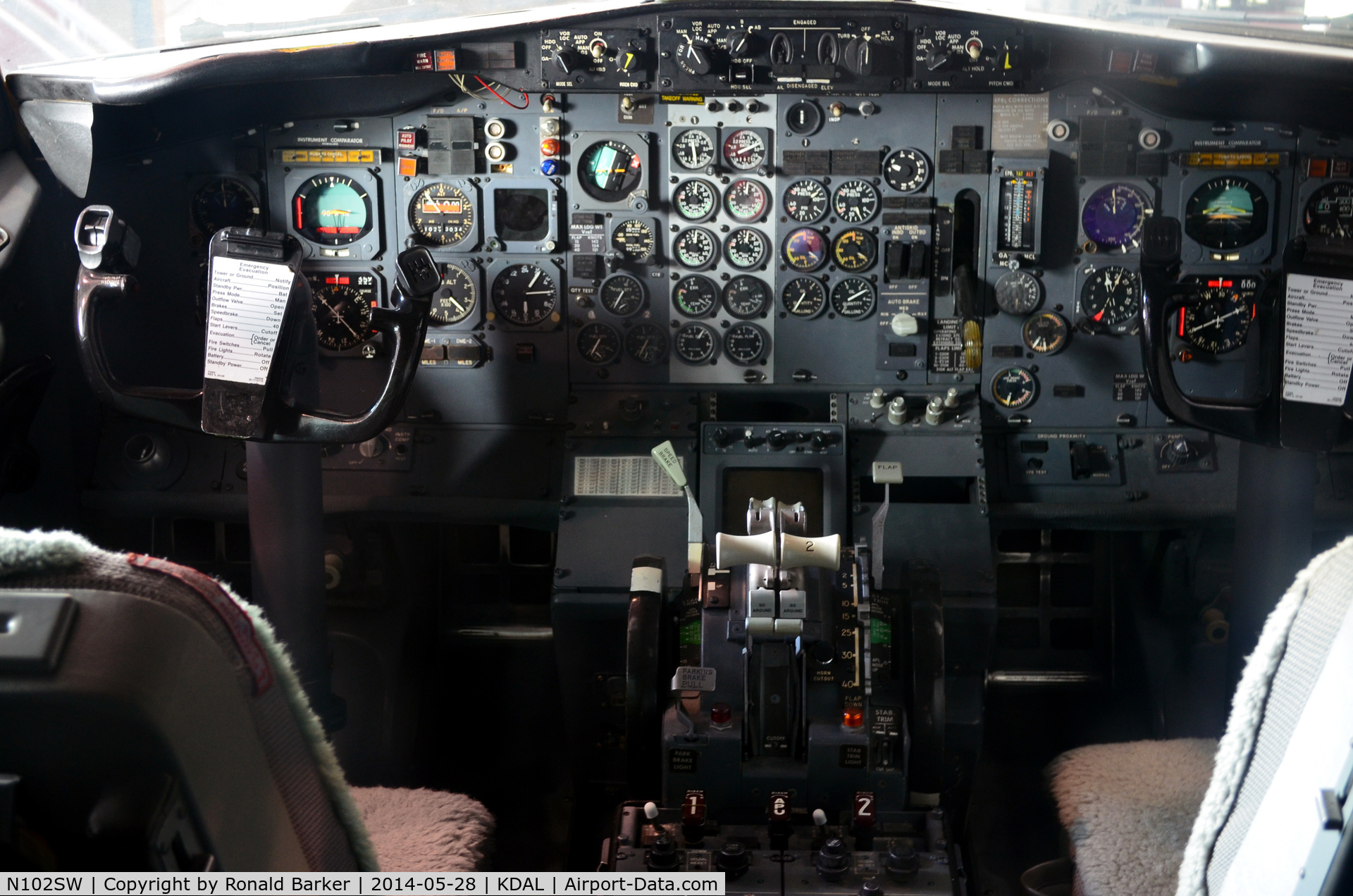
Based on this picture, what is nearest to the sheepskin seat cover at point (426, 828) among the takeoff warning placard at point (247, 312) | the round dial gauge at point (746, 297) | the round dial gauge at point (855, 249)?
the takeoff warning placard at point (247, 312)

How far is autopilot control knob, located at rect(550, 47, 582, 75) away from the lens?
338 centimetres

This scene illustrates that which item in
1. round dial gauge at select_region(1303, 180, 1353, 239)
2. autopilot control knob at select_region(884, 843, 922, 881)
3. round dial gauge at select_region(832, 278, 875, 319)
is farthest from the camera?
round dial gauge at select_region(832, 278, 875, 319)

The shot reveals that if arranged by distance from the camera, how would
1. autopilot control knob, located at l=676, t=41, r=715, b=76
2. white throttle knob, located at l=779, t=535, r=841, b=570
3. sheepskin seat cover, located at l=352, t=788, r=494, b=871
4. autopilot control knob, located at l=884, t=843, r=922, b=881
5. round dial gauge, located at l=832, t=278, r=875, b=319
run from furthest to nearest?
round dial gauge, located at l=832, t=278, r=875, b=319 → autopilot control knob, located at l=676, t=41, r=715, b=76 → white throttle knob, located at l=779, t=535, r=841, b=570 → sheepskin seat cover, located at l=352, t=788, r=494, b=871 → autopilot control knob, located at l=884, t=843, r=922, b=881

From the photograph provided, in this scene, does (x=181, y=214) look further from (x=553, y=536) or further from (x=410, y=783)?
(x=410, y=783)

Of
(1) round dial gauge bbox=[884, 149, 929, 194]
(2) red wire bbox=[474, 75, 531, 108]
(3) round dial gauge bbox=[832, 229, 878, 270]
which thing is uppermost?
(2) red wire bbox=[474, 75, 531, 108]

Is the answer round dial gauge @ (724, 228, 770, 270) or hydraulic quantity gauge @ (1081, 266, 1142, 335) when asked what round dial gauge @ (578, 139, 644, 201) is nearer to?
round dial gauge @ (724, 228, 770, 270)

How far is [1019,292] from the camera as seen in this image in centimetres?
353

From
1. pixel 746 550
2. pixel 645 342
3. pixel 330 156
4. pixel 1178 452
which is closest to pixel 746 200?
pixel 645 342

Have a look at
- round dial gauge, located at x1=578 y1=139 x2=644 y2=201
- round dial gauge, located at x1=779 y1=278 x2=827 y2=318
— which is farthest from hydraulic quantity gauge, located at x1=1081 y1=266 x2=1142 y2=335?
round dial gauge, located at x1=578 y1=139 x2=644 y2=201

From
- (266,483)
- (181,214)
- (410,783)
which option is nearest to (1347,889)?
(266,483)

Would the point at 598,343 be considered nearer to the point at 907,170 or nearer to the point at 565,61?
the point at 565,61

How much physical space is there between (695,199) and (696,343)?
0.44 m

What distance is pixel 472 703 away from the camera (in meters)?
3.85

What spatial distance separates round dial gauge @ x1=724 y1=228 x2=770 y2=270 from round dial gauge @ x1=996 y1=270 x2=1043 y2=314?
0.73 meters
